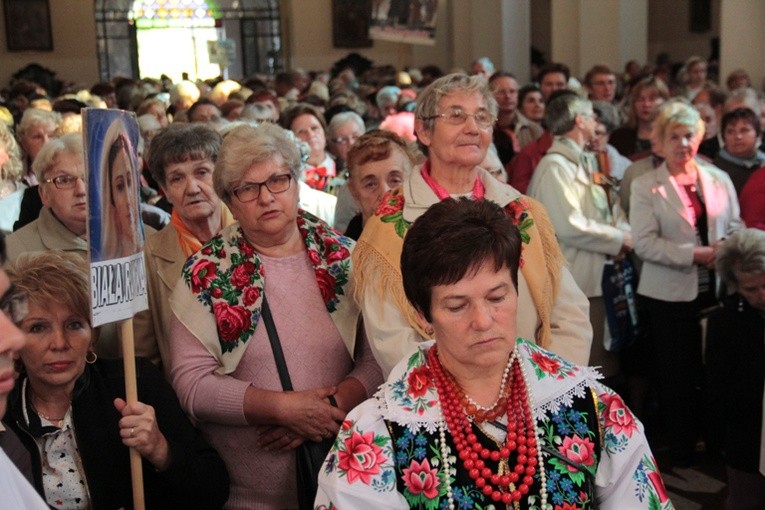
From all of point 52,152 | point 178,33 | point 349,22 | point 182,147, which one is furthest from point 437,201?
point 178,33

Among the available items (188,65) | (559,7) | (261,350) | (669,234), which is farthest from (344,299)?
(188,65)

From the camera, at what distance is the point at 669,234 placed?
569cm

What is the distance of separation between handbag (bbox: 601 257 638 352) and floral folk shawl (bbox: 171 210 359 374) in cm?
265

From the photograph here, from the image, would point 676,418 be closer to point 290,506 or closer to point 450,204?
point 290,506

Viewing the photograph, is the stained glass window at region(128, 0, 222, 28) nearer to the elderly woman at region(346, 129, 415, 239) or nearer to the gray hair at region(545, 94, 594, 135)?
the gray hair at region(545, 94, 594, 135)

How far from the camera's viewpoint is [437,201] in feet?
11.0

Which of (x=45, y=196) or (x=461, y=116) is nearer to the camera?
(x=461, y=116)

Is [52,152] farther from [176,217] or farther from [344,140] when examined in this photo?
[344,140]

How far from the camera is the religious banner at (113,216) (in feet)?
9.03

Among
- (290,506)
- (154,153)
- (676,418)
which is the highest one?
(154,153)

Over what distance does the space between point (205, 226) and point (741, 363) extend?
238 centimetres

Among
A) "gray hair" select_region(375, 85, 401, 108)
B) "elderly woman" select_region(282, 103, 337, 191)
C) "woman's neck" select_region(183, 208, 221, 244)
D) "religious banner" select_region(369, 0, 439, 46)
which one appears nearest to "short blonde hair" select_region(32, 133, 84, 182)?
"woman's neck" select_region(183, 208, 221, 244)

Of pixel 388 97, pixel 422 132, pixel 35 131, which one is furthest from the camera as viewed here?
pixel 388 97

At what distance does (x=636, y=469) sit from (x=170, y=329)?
1535 mm
